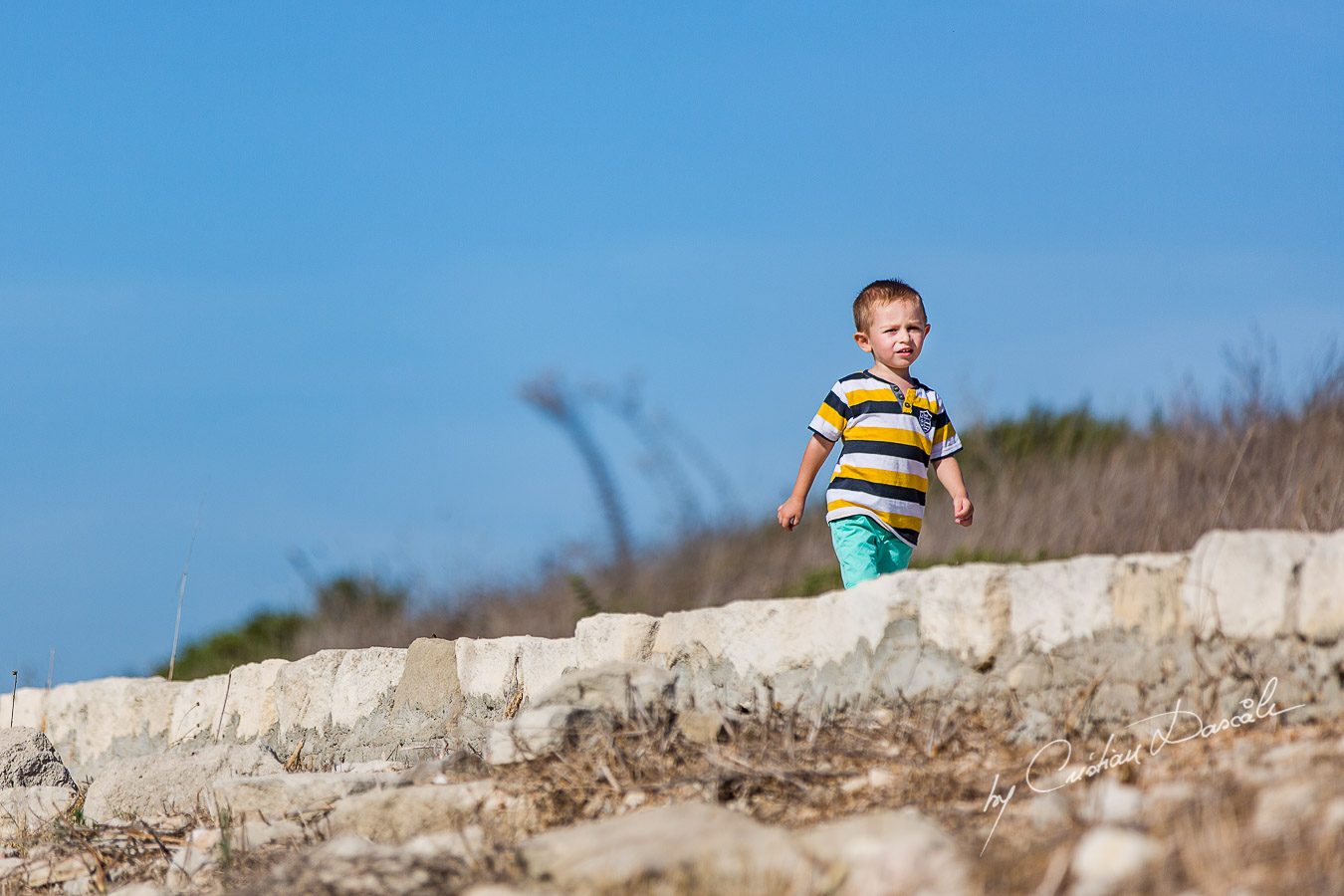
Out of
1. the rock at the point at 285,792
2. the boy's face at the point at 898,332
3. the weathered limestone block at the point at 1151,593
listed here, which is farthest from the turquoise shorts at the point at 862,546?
the rock at the point at 285,792

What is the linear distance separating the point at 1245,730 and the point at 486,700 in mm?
2618

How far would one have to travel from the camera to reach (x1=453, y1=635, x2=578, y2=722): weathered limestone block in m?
4.27

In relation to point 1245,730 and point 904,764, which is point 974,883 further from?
point 1245,730

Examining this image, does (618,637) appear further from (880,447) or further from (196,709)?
(196,709)

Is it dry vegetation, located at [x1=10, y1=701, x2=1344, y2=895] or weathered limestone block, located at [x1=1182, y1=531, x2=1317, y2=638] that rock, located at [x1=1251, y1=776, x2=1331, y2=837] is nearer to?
dry vegetation, located at [x1=10, y1=701, x2=1344, y2=895]

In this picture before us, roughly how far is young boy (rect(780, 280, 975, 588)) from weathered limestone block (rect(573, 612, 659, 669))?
58 centimetres

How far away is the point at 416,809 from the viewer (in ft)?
10.2

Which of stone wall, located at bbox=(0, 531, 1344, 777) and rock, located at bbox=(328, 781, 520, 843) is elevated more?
stone wall, located at bbox=(0, 531, 1344, 777)

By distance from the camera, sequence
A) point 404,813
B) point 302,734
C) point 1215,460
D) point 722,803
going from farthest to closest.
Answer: point 1215,460 < point 302,734 < point 404,813 < point 722,803

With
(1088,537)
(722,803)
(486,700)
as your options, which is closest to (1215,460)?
(1088,537)

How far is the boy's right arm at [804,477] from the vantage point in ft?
13.1

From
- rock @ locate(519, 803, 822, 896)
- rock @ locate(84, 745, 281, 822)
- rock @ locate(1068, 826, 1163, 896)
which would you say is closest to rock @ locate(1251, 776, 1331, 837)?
rock @ locate(1068, 826, 1163, 896)

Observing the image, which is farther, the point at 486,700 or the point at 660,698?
the point at 486,700

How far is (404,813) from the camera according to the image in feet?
10.3
